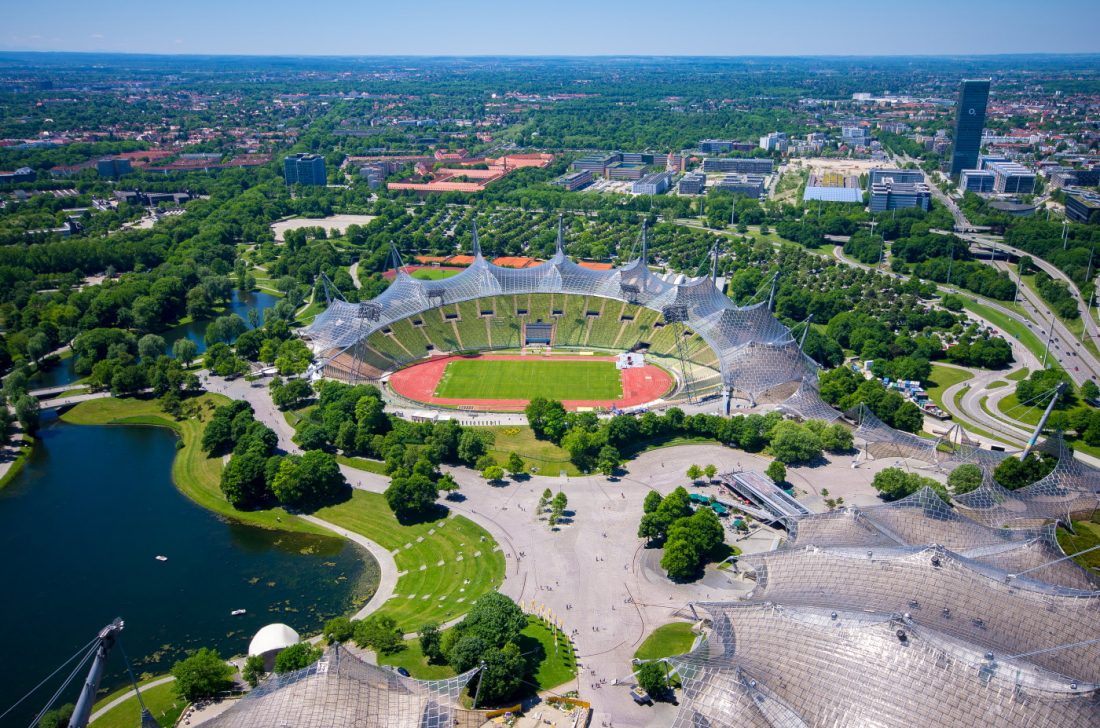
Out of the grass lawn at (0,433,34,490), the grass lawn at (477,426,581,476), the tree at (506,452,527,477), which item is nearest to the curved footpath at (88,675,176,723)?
the tree at (506,452,527,477)

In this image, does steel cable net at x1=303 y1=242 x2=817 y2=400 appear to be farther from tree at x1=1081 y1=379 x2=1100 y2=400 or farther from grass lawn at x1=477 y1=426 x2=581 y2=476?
tree at x1=1081 y1=379 x2=1100 y2=400

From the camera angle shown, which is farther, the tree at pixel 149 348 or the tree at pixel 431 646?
the tree at pixel 149 348

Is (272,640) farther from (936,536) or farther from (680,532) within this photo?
(936,536)

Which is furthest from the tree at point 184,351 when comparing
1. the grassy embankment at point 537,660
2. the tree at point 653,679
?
the tree at point 653,679

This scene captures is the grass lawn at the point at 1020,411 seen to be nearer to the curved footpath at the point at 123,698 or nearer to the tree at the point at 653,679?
the tree at the point at 653,679

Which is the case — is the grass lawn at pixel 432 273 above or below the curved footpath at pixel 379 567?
above
